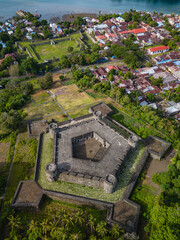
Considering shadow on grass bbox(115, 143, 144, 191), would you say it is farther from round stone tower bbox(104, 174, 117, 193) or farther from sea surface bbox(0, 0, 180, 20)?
sea surface bbox(0, 0, 180, 20)

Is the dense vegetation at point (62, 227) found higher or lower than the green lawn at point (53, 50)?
lower

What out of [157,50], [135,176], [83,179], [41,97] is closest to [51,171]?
[83,179]

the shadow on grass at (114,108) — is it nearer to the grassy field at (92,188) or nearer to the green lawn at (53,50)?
the grassy field at (92,188)

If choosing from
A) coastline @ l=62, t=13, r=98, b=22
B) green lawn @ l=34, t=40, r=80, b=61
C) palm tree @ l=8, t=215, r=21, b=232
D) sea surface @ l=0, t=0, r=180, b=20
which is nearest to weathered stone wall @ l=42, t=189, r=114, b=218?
palm tree @ l=8, t=215, r=21, b=232

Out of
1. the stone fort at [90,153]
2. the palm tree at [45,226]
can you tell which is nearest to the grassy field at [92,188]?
the stone fort at [90,153]

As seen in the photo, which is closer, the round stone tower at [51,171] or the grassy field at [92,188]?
the grassy field at [92,188]

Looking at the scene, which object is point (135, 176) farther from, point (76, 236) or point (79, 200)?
point (76, 236)

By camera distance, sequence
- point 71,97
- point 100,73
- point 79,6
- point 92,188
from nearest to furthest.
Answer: point 92,188 → point 71,97 → point 100,73 → point 79,6
